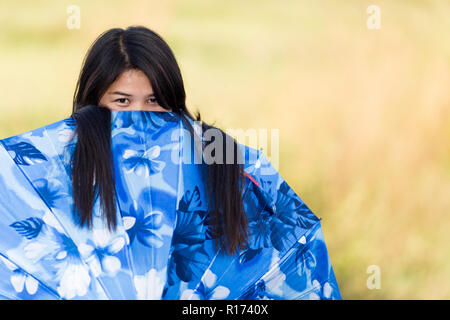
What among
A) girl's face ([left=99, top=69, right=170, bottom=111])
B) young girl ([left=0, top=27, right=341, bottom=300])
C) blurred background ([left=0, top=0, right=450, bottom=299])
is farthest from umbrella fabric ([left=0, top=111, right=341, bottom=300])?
blurred background ([left=0, top=0, right=450, bottom=299])

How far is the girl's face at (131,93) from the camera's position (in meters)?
1.73

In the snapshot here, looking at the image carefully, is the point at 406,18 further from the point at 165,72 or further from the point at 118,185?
the point at 118,185

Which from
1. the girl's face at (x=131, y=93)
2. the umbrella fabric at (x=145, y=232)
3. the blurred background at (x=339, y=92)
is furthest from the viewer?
the blurred background at (x=339, y=92)

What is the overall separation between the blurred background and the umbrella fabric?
3.75 feet

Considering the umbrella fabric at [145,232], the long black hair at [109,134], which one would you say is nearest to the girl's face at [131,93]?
the long black hair at [109,134]

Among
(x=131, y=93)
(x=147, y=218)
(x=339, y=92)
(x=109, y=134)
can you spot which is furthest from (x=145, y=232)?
(x=339, y=92)

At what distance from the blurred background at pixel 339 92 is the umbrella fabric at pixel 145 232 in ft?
3.75

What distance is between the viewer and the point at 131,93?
5.66 feet

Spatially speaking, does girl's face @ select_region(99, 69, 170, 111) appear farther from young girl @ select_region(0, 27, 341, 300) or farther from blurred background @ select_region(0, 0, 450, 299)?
blurred background @ select_region(0, 0, 450, 299)

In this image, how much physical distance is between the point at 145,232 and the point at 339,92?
1680 mm

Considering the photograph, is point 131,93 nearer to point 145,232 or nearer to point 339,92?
point 145,232

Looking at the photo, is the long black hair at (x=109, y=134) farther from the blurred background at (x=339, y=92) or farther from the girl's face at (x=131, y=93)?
the blurred background at (x=339, y=92)

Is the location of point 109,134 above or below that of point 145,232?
above

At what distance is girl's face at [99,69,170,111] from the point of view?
1.73 metres
